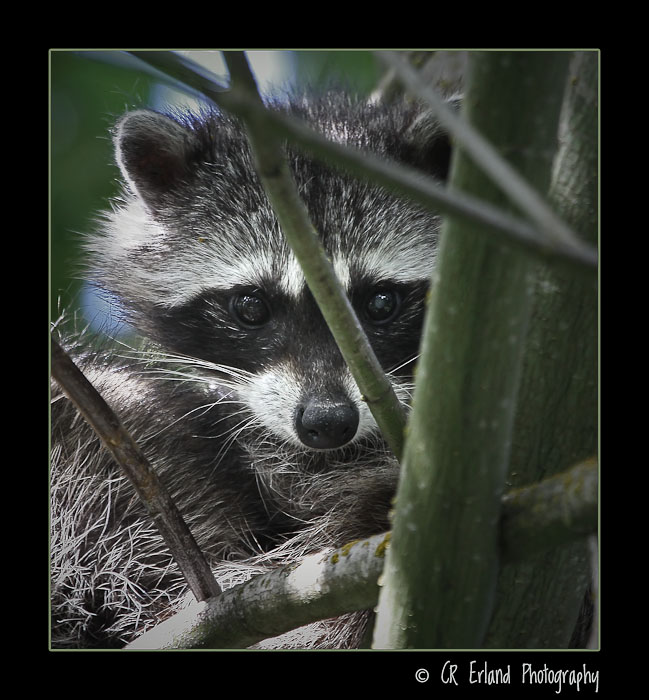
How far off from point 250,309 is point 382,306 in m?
0.35

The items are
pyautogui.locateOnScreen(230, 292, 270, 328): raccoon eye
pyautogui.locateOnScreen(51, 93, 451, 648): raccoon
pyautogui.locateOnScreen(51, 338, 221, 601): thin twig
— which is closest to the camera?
pyautogui.locateOnScreen(51, 338, 221, 601): thin twig

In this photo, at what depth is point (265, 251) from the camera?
2.12m

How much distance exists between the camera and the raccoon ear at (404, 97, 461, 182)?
6.64ft

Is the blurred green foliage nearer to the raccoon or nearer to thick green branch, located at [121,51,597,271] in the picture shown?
the raccoon

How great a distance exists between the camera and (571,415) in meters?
1.43

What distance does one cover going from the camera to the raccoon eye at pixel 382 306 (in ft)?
6.82

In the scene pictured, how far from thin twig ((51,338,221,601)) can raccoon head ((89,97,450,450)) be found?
1.23 feet

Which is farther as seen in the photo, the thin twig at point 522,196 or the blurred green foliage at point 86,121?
the blurred green foliage at point 86,121

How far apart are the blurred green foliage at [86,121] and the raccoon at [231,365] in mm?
58

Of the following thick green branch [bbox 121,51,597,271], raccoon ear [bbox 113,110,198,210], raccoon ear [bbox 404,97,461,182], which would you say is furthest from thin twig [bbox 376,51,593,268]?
raccoon ear [bbox 113,110,198,210]

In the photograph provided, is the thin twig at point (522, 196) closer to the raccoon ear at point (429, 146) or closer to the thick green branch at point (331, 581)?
the thick green branch at point (331, 581)

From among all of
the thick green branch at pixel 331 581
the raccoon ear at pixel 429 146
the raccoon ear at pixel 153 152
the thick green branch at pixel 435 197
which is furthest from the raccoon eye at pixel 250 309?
the thick green branch at pixel 435 197

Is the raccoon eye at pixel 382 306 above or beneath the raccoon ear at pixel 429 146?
beneath

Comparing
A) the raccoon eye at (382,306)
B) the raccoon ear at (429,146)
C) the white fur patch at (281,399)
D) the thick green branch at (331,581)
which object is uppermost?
the raccoon ear at (429,146)
